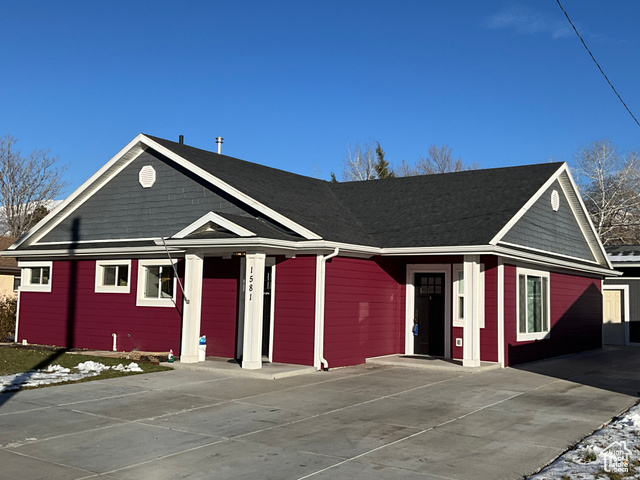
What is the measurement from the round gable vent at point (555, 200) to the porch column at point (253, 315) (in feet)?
31.1

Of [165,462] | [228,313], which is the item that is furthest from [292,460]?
[228,313]

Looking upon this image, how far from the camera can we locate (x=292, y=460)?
24.1 feet

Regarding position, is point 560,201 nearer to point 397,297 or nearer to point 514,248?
point 514,248

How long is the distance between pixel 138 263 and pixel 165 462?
11.0m

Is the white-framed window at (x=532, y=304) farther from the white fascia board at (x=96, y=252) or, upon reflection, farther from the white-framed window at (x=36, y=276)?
the white-framed window at (x=36, y=276)

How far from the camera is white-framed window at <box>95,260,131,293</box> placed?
1794 centimetres

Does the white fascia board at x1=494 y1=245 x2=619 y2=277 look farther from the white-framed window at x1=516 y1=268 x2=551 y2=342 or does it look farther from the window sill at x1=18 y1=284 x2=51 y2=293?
the window sill at x1=18 y1=284 x2=51 y2=293

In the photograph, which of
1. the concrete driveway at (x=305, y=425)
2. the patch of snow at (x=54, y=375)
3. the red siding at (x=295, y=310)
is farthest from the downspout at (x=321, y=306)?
the patch of snow at (x=54, y=375)

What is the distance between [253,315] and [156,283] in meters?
Answer: 4.57

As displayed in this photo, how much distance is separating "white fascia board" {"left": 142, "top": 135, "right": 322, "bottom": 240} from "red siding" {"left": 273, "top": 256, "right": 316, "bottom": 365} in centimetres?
64

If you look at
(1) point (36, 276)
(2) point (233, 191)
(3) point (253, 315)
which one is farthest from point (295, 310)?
(1) point (36, 276)

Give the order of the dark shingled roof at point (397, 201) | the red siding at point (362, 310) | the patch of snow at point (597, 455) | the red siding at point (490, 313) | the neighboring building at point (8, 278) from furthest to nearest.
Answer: the neighboring building at point (8, 278) → the dark shingled roof at point (397, 201) → the red siding at point (490, 313) → the red siding at point (362, 310) → the patch of snow at point (597, 455)

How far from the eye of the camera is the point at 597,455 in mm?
7328

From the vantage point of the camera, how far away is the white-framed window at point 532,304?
16.9 meters
